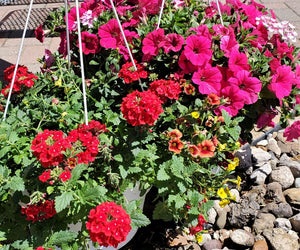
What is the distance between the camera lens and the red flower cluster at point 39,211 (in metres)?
1.29

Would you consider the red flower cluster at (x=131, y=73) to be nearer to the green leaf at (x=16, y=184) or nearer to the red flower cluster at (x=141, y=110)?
the red flower cluster at (x=141, y=110)

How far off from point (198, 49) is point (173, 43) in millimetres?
137

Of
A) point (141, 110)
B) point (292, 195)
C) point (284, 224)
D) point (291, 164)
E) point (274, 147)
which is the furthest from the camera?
point (274, 147)

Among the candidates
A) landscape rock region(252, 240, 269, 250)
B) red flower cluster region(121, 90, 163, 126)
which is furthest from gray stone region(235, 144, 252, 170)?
red flower cluster region(121, 90, 163, 126)

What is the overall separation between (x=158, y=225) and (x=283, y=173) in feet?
2.92

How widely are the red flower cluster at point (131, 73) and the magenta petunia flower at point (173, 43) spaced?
0.15 m

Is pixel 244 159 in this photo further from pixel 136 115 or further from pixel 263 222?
pixel 136 115

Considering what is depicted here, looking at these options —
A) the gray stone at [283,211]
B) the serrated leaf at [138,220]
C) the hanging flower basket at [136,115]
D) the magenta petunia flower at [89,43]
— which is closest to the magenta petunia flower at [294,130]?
the hanging flower basket at [136,115]

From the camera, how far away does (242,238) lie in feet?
6.52

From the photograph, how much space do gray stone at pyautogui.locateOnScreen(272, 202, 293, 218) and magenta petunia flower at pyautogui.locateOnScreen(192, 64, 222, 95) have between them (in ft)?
3.01

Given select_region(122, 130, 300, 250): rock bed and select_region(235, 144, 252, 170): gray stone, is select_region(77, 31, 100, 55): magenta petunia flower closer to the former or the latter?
select_region(122, 130, 300, 250): rock bed

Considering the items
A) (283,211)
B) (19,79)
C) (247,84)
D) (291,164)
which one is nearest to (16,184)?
(19,79)

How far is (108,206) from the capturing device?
109 cm

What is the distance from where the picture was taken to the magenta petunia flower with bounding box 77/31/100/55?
1.81 metres
